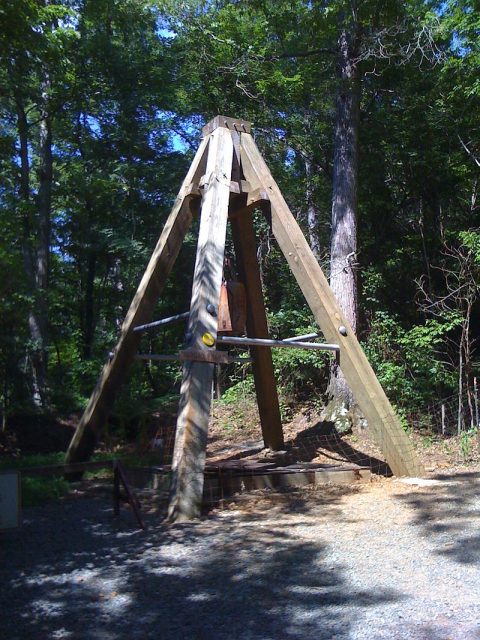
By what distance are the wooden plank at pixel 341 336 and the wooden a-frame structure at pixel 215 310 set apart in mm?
12

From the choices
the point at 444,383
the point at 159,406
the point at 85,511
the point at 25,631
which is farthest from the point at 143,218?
the point at 25,631

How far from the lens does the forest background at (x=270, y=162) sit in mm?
12594

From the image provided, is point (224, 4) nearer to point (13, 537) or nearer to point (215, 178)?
point (215, 178)

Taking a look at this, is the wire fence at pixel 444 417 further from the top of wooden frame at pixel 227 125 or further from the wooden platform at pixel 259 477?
the top of wooden frame at pixel 227 125

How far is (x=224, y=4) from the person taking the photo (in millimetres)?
18125

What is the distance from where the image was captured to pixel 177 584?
4.42m

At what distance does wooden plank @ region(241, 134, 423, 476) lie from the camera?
751cm

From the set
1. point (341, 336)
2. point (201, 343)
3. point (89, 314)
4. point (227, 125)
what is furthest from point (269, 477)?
point (89, 314)

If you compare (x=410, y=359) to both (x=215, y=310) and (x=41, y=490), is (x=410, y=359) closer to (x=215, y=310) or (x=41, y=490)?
(x=215, y=310)

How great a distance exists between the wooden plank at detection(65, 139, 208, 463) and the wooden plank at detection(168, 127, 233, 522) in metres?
0.56

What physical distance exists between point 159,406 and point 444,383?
7854 mm

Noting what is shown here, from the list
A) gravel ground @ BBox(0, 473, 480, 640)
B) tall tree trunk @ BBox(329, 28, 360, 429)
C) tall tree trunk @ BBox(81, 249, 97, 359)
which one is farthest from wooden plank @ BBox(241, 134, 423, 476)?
tall tree trunk @ BBox(81, 249, 97, 359)

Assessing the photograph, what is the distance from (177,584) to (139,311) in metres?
4.80

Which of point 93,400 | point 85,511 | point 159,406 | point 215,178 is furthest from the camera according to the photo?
point 159,406
